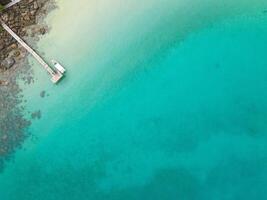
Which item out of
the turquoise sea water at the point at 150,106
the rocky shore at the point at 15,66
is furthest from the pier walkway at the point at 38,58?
the turquoise sea water at the point at 150,106

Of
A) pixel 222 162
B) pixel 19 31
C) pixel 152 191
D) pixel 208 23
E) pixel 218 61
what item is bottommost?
pixel 222 162

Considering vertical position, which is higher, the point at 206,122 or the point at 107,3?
the point at 107,3

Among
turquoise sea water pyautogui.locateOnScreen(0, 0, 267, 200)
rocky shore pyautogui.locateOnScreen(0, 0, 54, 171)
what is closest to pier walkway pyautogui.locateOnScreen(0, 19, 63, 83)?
rocky shore pyautogui.locateOnScreen(0, 0, 54, 171)

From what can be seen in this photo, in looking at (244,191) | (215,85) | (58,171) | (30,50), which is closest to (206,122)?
(215,85)

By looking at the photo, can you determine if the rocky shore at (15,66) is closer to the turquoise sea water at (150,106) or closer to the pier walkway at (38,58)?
the pier walkway at (38,58)

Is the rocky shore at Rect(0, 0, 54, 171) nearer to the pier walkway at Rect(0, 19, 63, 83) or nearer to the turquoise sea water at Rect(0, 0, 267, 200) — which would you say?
the pier walkway at Rect(0, 19, 63, 83)

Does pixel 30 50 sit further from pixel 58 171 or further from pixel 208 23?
pixel 208 23
